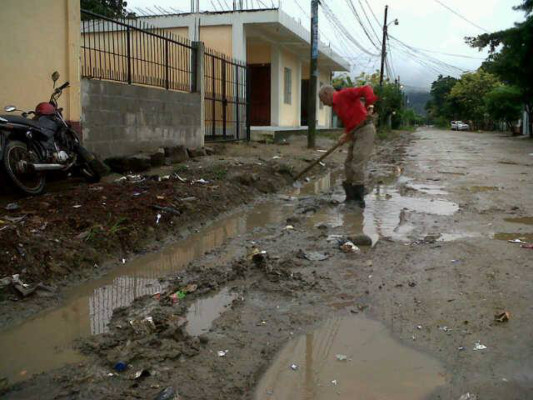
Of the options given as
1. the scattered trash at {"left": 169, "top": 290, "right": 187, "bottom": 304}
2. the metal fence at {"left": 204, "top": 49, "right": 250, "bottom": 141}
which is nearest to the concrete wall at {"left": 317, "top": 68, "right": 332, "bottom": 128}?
the metal fence at {"left": 204, "top": 49, "right": 250, "bottom": 141}

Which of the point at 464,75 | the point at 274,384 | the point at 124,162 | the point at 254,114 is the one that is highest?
the point at 464,75

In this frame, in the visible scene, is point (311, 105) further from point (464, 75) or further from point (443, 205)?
point (464, 75)

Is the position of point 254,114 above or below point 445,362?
above

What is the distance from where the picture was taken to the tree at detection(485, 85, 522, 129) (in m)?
28.7

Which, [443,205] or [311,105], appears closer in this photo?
[443,205]

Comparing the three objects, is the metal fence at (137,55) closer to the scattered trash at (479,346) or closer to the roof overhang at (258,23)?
the roof overhang at (258,23)

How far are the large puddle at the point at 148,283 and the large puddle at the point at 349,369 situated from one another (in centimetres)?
68

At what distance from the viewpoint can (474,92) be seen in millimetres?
55844

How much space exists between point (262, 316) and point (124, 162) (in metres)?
4.85

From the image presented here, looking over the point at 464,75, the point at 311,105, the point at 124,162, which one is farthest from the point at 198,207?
the point at 464,75

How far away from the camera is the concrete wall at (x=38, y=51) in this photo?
5.64m

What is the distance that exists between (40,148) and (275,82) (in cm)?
1256

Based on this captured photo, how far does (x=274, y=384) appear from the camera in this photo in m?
2.40

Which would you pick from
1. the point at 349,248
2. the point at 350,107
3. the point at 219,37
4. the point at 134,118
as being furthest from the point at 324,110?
the point at 349,248
